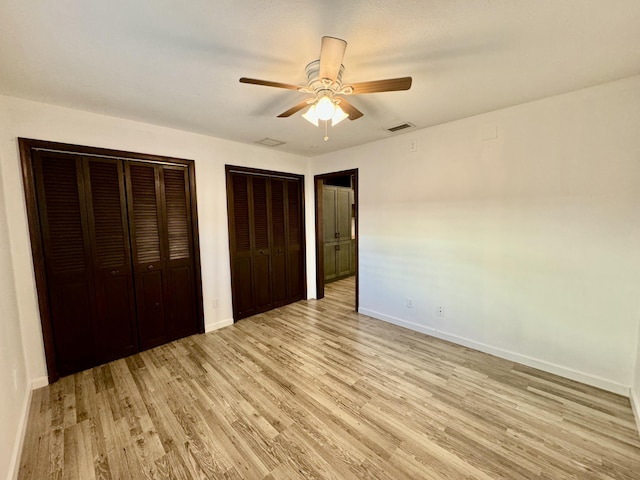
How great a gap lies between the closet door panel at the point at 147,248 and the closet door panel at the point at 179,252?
3.3 inches

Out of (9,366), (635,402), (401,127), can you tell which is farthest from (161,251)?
(635,402)

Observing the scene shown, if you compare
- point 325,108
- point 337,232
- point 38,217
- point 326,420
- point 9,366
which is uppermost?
point 325,108

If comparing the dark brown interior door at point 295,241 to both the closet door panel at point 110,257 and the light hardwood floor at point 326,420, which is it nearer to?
the light hardwood floor at point 326,420

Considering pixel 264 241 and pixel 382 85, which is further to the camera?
pixel 264 241

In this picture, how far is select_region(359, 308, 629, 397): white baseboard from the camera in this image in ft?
6.91

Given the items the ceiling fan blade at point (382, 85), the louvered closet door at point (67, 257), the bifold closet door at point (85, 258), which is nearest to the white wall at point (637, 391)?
the ceiling fan blade at point (382, 85)

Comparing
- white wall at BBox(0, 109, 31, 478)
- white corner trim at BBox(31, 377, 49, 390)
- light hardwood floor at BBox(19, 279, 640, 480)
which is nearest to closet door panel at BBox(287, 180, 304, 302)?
light hardwood floor at BBox(19, 279, 640, 480)

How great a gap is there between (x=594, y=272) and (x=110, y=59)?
3.92 m

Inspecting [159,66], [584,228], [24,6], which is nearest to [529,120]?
[584,228]

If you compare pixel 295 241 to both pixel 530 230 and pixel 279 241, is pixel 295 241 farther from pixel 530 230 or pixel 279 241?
pixel 530 230

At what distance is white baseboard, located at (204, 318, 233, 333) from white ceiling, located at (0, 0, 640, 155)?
2525 millimetres

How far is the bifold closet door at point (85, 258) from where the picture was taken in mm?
2293

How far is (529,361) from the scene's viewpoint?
2.46 metres

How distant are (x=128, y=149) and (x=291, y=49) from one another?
2.13 meters
